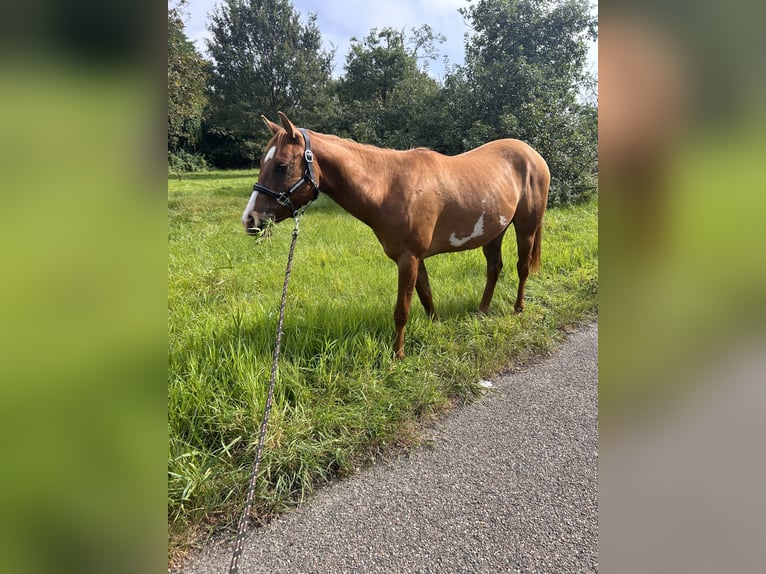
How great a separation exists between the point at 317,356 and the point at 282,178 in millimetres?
1336

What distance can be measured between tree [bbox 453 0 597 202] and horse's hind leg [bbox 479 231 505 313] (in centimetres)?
721

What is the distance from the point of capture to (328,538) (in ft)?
6.08

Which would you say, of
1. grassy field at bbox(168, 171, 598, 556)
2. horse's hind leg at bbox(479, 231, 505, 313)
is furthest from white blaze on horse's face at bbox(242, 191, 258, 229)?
horse's hind leg at bbox(479, 231, 505, 313)

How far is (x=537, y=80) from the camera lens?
36.7 ft

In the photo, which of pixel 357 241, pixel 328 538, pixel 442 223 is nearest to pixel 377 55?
pixel 357 241

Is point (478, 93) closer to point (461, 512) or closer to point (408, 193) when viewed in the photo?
point (408, 193)

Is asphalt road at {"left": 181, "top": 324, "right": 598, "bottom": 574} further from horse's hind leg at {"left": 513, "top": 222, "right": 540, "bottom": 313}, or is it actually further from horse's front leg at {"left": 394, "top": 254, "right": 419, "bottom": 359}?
horse's hind leg at {"left": 513, "top": 222, "right": 540, "bottom": 313}

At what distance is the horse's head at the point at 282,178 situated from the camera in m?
2.79

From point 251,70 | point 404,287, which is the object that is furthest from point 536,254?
point 251,70
